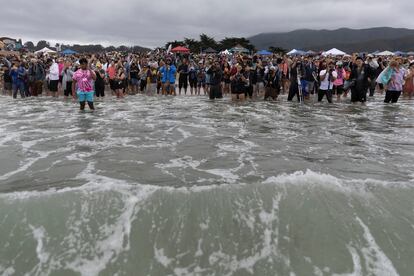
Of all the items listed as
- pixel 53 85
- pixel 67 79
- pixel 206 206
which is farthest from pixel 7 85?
pixel 206 206

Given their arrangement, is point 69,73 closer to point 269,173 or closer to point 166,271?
point 269,173

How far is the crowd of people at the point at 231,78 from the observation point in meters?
14.3

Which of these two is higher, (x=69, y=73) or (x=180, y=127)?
(x=69, y=73)

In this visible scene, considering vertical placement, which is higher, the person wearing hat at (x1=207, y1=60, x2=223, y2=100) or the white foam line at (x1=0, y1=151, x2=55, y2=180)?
the person wearing hat at (x1=207, y1=60, x2=223, y2=100)

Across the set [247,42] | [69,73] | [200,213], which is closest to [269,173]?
[200,213]

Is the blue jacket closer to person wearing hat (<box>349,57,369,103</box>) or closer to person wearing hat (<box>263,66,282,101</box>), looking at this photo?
person wearing hat (<box>263,66,282,101</box>)

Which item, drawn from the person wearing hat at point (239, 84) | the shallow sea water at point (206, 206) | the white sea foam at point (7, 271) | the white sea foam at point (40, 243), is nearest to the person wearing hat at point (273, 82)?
the person wearing hat at point (239, 84)

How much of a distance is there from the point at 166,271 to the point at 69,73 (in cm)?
1407

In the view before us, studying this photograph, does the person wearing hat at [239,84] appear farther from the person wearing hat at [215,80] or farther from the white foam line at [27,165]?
the white foam line at [27,165]

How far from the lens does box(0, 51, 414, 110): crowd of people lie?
14258mm

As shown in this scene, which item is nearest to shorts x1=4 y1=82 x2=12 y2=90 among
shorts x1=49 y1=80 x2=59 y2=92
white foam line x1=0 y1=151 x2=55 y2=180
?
shorts x1=49 y1=80 x2=59 y2=92

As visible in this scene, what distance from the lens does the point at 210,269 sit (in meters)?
3.92

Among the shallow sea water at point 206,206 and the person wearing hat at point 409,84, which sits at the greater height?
the person wearing hat at point 409,84

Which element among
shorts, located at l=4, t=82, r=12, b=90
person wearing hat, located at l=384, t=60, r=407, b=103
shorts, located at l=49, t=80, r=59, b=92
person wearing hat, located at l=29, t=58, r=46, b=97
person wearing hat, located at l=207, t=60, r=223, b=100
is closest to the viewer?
person wearing hat, located at l=384, t=60, r=407, b=103
